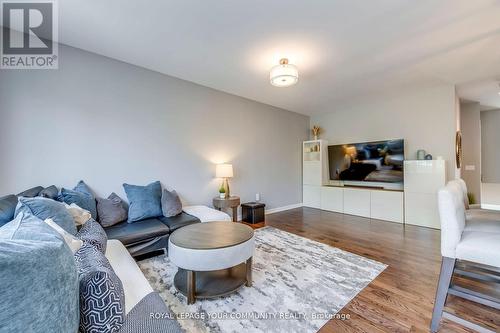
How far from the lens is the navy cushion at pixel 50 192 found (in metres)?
2.31


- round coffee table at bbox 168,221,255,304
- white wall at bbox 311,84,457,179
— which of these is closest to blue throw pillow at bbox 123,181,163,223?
round coffee table at bbox 168,221,255,304

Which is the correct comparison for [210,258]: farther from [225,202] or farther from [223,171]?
[223,171]

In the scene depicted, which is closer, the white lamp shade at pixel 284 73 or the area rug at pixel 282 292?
the area rug at pixel 282 292

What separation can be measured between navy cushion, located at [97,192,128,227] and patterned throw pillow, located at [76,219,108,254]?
1.89 ft

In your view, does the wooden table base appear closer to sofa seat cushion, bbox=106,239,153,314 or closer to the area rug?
the area rug

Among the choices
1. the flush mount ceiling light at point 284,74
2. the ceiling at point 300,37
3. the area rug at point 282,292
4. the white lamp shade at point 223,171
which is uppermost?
the ceiling at point 300,37

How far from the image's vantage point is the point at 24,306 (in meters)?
0.62

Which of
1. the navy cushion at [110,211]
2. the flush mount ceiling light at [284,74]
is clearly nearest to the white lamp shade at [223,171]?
the navy cushion at [110,211]

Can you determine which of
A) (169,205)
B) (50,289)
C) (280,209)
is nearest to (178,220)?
(169,205)

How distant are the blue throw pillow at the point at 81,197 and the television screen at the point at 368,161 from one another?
495 cm

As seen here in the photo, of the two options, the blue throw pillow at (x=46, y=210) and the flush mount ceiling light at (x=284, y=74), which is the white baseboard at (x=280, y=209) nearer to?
the flush mount ceiling light at (x=284, y=74)

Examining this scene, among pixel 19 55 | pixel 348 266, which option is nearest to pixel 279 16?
pixel 348 266

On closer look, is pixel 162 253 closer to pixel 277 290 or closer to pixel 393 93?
pixel 277 290

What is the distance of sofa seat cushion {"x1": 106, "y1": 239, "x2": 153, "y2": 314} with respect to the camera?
4.01 feet
